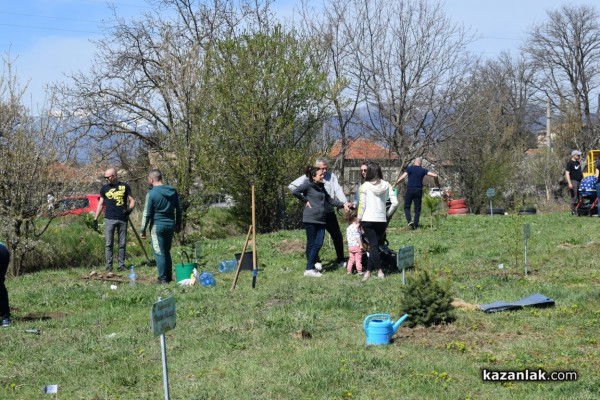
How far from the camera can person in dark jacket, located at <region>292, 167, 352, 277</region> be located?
39.3ft

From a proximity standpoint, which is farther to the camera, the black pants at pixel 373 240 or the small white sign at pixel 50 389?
the black pants at pixel 373 240

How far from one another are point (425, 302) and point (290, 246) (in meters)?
8.44

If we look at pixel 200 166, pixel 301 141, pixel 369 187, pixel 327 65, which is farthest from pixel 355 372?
pixel 327 65

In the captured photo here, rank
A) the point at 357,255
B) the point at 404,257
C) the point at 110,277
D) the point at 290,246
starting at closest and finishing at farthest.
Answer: the point at 404,257 < the point at 357,255 < the point at 110,277 < the point at 290,246

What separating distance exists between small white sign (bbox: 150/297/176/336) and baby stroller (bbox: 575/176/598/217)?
15.9 metres

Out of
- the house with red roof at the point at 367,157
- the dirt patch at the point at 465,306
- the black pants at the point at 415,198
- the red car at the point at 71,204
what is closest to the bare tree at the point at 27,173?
the red car at the point at 71,204

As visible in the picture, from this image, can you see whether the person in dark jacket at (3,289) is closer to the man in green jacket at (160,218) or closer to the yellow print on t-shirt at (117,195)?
the man in green jacket at (160,218)

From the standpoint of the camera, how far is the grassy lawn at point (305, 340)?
599cm

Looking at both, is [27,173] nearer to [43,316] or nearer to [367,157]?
[43,316]

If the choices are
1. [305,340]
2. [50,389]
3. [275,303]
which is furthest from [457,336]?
[50,389]

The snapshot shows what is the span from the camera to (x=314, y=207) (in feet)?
39.3

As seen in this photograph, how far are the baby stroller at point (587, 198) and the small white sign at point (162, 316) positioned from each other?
15940mm

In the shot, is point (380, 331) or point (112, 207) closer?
point (380, 331)

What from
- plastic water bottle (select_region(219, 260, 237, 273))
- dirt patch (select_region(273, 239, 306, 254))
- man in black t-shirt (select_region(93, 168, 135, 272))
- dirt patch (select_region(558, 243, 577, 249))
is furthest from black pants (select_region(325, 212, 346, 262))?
man in black t-shirt (select_region(93, 168, 135, 272))
